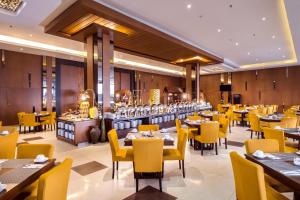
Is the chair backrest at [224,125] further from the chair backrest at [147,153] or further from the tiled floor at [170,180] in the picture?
the chair backrest at [147,153]

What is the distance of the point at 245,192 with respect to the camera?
1.75 meters

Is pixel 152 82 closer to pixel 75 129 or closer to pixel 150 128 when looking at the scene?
pixel 75 129

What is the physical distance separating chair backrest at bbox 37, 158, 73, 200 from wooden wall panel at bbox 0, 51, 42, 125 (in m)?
10.3

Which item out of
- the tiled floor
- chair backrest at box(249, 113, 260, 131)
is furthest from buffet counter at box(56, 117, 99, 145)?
chair backrest at box(249, 113, 260, 131)

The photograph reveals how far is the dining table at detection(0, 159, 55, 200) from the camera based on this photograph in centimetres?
145

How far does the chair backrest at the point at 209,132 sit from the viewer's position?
4.50 m

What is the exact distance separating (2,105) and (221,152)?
1064 centimetres

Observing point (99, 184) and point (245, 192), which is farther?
point (99, 184)

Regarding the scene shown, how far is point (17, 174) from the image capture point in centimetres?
174

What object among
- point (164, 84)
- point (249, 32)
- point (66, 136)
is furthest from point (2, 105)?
point (164, 84)

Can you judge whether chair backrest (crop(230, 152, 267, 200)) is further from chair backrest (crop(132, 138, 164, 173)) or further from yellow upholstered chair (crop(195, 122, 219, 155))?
yellow upholstered chair (crop(195, 122, 219, 155))

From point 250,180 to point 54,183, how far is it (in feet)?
5.52

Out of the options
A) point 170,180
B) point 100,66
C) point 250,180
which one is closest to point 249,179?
point 250,180

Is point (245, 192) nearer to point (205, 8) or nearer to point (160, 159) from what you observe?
point (160, 159)
